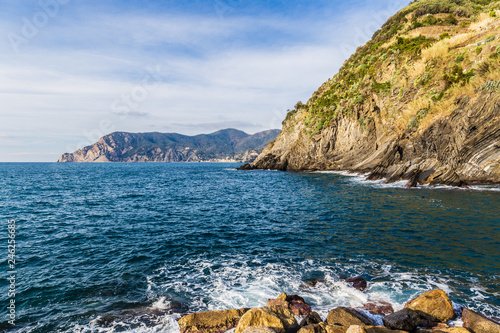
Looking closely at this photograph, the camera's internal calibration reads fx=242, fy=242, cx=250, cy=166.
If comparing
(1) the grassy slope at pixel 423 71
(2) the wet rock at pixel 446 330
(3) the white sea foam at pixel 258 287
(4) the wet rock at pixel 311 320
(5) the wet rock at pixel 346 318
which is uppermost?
(1) the grassy slope at pixel 423 71

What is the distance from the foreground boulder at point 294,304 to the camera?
34.2ft

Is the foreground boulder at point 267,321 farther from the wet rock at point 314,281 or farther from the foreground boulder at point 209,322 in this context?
the wet rock at point 314,281

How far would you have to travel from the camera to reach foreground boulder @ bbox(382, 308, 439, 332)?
8703 millimetres

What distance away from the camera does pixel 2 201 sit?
3591 centimetres

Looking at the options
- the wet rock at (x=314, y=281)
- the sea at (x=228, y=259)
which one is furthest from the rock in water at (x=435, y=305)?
the wet rock at (x=314, y=281)

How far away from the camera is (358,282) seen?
42.2 ft

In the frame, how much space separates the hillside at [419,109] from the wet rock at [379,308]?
35.9m

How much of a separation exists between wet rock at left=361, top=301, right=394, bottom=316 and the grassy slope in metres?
43.4

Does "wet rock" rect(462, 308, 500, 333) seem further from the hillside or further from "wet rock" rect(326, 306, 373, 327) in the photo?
the hillside

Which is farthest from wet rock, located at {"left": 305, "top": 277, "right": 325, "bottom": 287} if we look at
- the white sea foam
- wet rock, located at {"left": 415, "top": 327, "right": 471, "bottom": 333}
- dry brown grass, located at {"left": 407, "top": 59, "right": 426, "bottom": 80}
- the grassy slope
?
dry brown grass, located at {"left": 407, "top": 59, "right": 426, "bottom": 80}

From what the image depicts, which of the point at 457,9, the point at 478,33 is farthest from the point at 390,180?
the point at 457,9

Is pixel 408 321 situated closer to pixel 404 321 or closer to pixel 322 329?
pixel 404 321

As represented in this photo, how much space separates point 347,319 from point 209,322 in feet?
17.7

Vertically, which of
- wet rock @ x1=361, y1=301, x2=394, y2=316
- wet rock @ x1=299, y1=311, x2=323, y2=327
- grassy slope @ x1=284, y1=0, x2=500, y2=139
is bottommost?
wet rock @ x1=361, y1=301, x2=394, y2=316
